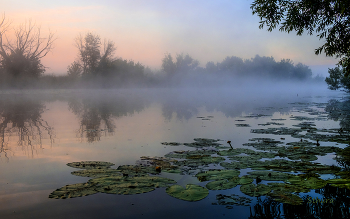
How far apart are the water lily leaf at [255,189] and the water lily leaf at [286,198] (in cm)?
12

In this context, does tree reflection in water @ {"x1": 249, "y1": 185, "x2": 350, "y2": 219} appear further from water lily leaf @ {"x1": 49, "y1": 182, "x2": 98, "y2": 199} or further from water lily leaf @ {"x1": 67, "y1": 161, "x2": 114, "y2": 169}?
water lily leaf @ {"x1": 67, "y1": 161, "x2": 114, "y2": 169}

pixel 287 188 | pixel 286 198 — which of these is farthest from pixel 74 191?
pixel 287 188

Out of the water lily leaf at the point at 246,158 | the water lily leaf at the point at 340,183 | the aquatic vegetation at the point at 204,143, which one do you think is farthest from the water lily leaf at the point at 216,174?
the aquatic vegetation at the point at 204,143

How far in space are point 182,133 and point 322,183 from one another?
239 inches

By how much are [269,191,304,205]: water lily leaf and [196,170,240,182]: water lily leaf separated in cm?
89

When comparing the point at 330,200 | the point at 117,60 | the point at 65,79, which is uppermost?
the point at 117,60

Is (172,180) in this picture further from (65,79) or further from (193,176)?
(65,79)

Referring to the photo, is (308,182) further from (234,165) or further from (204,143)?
(204,143)

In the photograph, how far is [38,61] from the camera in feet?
148

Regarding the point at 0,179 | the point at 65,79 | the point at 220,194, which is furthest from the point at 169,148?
the point at 65,79

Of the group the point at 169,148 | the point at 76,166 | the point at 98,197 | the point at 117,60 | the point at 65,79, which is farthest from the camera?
the point at 117,60

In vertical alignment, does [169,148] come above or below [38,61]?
below

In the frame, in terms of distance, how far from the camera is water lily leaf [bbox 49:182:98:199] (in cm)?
376

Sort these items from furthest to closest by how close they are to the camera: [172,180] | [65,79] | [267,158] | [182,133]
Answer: [65,79]
[182,133]
[267,158]
[172,180]
